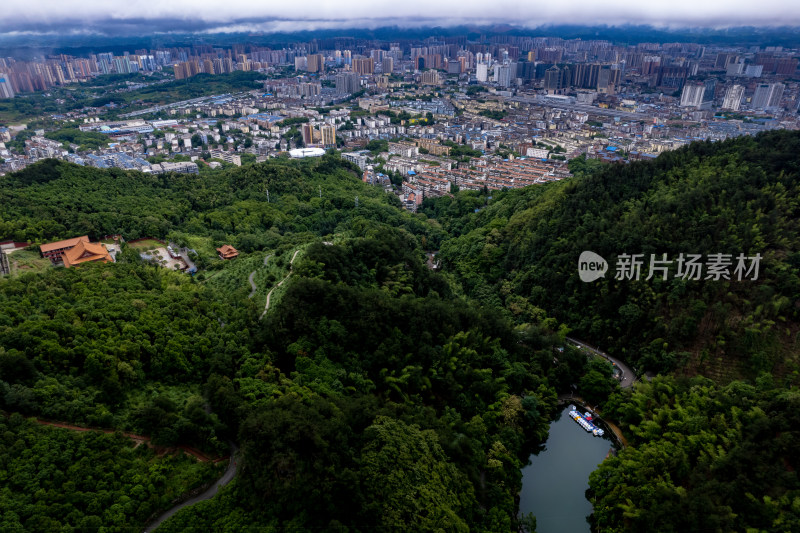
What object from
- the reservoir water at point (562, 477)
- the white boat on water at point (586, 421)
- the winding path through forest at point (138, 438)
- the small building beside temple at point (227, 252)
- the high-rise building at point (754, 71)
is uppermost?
the high-rise building at point (754, 71)

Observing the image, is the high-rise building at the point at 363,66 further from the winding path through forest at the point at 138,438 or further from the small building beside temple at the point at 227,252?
the winding path through forest at the point at 138,438

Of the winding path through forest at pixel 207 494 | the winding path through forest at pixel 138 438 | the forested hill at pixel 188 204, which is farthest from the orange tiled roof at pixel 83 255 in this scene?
the winding path through forest at pixel 207 494

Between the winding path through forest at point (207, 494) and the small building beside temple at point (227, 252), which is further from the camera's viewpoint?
the small building beside temple at point (227, 252)

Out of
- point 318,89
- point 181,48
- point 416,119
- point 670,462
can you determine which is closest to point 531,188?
point 670,462

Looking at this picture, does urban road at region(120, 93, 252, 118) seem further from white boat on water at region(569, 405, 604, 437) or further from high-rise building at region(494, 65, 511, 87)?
white boat on water at region(569, 405, 604, 437)

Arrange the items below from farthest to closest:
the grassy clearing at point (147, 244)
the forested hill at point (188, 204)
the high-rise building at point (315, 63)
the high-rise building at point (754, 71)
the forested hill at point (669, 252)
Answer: the high-rise building at point (315, 63), the high-rise building at point (754, 71), the grassy clearing at point (147, 244), the forested hill at point (188, 204), the forested hill at point (669, 252)

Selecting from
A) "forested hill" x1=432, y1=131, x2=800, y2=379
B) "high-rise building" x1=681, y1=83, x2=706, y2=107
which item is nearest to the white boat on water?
"forested hill" x1=432, y1=131, x2=800, y2=379
